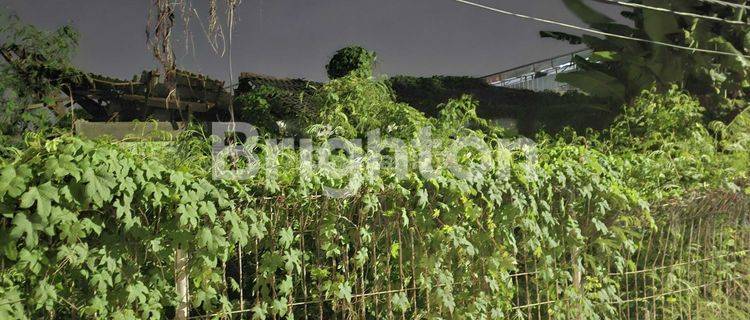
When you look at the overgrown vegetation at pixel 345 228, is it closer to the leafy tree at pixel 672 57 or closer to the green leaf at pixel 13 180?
the green leaf at pixel 13 180

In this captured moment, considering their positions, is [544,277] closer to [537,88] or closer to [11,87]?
[11,87]

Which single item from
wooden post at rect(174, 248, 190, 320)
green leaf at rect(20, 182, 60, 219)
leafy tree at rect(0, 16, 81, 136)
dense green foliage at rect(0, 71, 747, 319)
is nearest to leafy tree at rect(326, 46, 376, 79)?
leafy tree at rect(0, 16, 81, 136)

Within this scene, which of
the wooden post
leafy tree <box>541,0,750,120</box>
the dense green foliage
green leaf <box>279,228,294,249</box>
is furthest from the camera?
leafy tree <box>541,0,750,120</box>

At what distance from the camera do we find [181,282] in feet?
10.9

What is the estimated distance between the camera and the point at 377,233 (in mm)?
3982

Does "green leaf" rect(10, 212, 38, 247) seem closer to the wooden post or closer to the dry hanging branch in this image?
the wooden post

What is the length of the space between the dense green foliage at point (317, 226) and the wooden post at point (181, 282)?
0.16 feet

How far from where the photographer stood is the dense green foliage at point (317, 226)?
9.38ft

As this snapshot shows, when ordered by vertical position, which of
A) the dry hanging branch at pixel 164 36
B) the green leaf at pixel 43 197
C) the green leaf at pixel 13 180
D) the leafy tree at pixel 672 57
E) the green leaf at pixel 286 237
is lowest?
the green leaf at pixel 286 237

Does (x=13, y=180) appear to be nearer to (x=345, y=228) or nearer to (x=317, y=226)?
(x=317, y=226)

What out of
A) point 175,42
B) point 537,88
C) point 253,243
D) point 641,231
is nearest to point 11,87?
point 175,42

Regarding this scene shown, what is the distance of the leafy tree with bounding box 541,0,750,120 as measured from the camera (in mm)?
12500

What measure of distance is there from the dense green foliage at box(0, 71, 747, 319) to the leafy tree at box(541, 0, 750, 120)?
7140mm

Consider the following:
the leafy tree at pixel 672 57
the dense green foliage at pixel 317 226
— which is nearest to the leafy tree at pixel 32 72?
the dense green foliage at pixel 317 226
